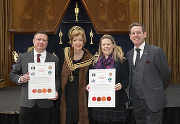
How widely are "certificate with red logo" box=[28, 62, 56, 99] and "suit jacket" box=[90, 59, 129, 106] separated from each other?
69 cm

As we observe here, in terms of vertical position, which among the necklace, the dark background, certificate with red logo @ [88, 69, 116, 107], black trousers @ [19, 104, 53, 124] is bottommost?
black trousers @ [19, 104, 53, 124]

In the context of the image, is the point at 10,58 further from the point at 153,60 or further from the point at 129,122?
the point at 153,60

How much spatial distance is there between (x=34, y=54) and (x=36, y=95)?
1.46 ft

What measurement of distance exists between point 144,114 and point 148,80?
38 cm

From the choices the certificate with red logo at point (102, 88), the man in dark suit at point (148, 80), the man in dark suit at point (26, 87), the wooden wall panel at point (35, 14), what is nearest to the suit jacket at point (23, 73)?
the man in dark suit at point (26, 87)

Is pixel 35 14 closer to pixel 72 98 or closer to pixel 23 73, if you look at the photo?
pixel 23 73

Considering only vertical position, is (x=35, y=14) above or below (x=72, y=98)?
above

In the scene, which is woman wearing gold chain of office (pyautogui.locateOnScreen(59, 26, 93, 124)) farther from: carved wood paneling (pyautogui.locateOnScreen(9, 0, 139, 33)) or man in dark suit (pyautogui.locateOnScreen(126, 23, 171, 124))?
carved wood paneling (pyautogui.locateOnScreen(9, 0, 139, 33))

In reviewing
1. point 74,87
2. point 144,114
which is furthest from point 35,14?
point 144,114

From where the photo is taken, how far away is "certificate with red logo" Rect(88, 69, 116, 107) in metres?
1.55

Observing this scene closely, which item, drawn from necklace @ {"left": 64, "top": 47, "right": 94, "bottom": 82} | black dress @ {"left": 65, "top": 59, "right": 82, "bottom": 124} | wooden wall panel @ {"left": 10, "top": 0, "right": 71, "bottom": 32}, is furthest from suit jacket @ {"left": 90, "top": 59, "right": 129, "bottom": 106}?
wooden wall panel @ {"left": 10, "top": 0, "right": 71, "bottom": 32}

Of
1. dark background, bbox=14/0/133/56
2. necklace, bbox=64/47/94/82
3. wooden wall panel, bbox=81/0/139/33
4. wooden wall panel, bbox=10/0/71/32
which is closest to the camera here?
necklace, bbox=64/47/94/82

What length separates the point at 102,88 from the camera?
1.56 meters

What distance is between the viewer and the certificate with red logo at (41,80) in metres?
1.54
